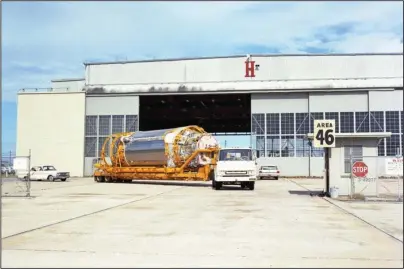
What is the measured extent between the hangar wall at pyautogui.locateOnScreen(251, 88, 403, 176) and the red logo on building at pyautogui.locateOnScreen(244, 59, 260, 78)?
2.16 m

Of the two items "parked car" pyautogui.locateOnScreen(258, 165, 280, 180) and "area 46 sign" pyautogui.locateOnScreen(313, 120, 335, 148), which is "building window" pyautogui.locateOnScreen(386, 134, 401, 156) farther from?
"area 46 sign" pyautogui.locateOnScreen(313, 120, 335, 148)

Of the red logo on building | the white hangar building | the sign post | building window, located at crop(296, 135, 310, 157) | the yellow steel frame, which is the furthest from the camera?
building window, located at crop(296, 135, 310, 157)

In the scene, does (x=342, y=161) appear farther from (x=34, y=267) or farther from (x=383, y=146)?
(x=383, y=146)

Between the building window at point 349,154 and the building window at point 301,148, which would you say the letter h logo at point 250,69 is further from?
the building window at point 349,154

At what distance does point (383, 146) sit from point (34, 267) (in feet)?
130

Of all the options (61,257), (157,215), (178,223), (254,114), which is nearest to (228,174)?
(157,215)

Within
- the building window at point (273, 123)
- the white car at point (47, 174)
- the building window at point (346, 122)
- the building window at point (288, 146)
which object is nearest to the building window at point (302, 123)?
the building window at point (288, 146)

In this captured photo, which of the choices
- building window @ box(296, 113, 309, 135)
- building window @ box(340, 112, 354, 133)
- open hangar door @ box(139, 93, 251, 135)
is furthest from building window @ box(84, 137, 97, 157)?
building window @ box(340, 112, 354, 133)

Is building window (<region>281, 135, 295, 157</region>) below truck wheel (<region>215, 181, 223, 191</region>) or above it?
above

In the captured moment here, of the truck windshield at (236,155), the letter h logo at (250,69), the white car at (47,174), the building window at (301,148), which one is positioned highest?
the letter h logo at (250,69)

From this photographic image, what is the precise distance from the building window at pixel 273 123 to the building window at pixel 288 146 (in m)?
1.06

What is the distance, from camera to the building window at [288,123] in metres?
44.1

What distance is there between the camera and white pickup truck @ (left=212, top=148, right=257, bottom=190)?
81.8ft

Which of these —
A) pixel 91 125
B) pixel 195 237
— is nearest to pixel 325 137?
pixel 195 237
